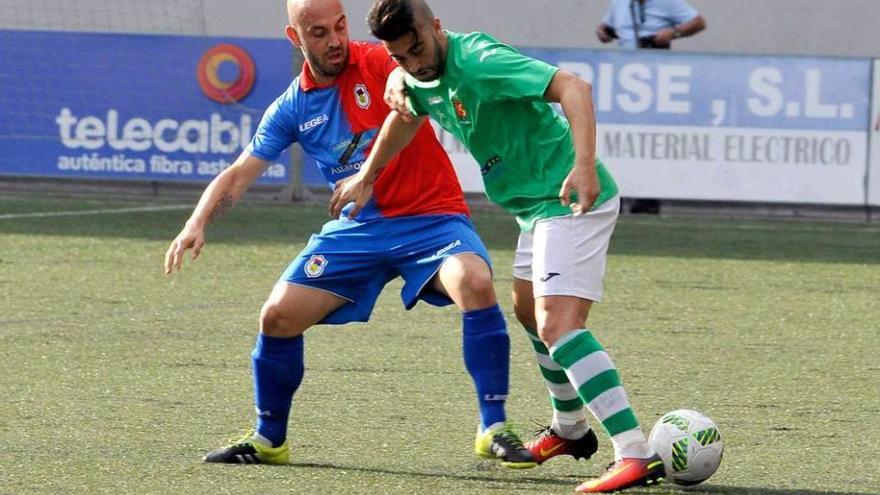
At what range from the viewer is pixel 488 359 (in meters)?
5.24

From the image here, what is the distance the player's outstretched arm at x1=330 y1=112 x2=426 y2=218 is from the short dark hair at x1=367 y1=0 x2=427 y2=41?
1.40ft

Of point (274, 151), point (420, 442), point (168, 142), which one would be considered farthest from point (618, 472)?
point (168, 142)

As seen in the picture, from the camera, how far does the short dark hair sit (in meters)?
4.70

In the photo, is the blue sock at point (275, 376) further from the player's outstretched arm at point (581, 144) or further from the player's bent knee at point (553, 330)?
the player's outstretched arm at point (581, 144)

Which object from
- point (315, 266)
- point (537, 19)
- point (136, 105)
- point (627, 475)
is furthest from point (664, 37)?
point (627, 475)

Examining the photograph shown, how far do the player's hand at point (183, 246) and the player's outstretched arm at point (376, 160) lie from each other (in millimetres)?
407

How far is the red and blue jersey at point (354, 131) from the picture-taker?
5504 mm

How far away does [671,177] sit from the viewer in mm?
13172

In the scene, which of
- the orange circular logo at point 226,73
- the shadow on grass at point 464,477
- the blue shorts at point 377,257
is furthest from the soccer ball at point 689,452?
the orange circular logo at point 226,73

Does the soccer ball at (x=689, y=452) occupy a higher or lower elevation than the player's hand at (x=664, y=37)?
higher

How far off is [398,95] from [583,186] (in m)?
0.77

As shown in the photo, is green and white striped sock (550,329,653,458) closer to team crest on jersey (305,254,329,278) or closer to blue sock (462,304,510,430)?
blue sock (462,304,510,430)

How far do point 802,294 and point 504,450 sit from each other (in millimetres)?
4786

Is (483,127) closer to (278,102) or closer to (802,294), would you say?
(278,102)
